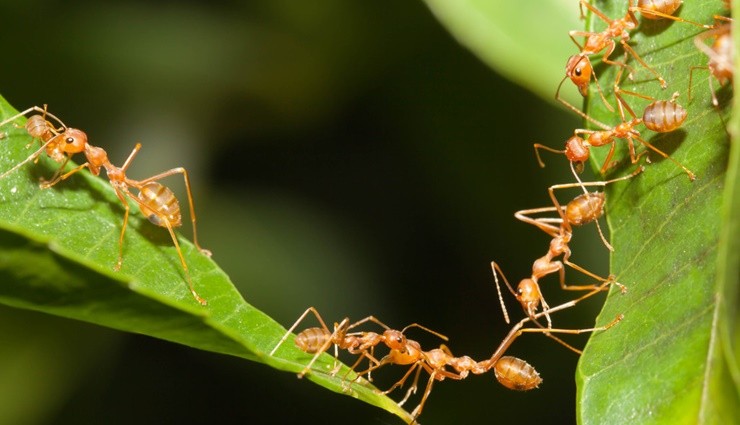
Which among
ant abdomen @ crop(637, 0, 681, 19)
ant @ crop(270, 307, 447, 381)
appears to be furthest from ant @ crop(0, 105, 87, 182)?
ant abdomen @ crop(637, 0, 681, 19)

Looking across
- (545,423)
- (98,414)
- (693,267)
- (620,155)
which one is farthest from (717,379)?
(98,414)

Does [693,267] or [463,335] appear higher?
[693,267]

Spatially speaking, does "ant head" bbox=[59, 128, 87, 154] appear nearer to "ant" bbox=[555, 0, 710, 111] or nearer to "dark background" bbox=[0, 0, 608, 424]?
"dark background" bbox=[0, 0, 608, 424]

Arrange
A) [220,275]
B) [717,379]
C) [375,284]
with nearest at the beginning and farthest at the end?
[717,379]
[220,275]
[375,284]

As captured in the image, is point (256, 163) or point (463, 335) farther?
point (256, 163)

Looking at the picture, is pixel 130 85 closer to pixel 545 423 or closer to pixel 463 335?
pixel 463 335

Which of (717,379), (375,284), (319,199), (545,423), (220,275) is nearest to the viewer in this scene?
(717,379)

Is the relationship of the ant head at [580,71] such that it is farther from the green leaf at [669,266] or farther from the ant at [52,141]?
the ant at [52,141]
